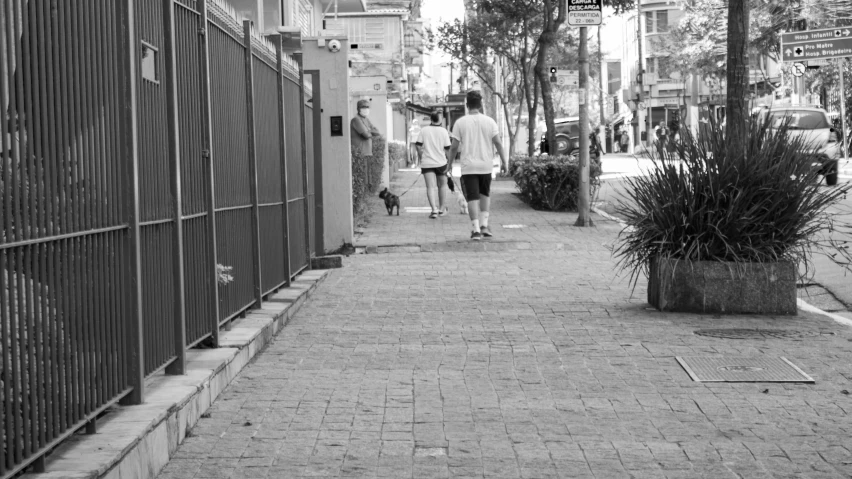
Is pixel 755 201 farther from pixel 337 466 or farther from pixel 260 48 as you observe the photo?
pixel 337 466

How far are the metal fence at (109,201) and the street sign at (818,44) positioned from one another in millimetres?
29464

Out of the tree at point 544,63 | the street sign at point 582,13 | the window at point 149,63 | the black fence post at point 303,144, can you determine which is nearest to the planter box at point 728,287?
the black fence post at point 303,144

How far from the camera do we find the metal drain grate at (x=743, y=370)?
6836mm

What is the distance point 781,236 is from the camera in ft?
30.7

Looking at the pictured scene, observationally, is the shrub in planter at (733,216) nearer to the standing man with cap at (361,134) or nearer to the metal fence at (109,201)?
the metal fence at (109,201)

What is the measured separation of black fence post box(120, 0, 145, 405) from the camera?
17.3ft

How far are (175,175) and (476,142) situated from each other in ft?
33.4

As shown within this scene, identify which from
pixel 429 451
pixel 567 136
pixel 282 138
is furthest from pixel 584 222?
pixel 567 136

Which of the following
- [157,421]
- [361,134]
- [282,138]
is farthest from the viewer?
[361,134]

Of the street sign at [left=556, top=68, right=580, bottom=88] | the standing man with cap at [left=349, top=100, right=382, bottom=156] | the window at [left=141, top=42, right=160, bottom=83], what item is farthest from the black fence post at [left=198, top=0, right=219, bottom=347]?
the street sign at [left=556, top=68, right=580, bottom=88]

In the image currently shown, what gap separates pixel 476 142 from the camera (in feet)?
53.4

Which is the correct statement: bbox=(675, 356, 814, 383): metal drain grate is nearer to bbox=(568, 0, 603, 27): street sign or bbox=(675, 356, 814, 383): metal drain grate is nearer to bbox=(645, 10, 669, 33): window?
bbox=(568, 0, 603, 27): street sign

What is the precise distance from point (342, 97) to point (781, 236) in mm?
6970

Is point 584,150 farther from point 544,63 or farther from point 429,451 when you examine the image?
point 429,451
